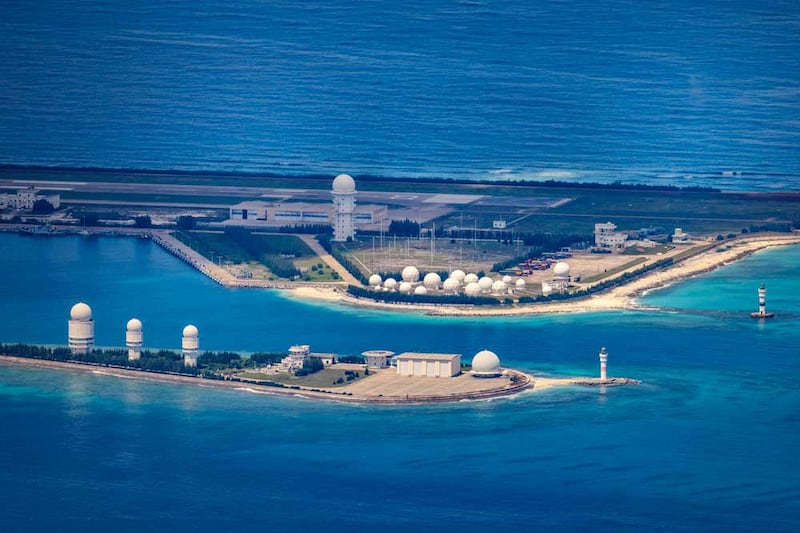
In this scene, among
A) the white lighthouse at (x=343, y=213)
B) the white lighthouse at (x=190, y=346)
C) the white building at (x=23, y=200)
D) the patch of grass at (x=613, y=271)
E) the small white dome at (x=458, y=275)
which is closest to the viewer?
the white lighthouse at (x=190, y=346)

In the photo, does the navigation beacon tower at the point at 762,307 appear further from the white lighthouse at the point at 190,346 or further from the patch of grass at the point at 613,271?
the white lighthouse at the point at 190,346

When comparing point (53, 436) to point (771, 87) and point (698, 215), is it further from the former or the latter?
point (771, 87)

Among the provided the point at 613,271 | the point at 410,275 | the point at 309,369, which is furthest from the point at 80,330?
the point at 613,271

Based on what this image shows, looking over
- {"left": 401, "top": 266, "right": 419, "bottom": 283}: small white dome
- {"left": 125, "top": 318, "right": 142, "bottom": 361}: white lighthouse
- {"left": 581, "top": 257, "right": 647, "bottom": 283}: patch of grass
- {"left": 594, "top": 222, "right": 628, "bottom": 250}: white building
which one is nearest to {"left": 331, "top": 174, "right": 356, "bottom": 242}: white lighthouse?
{"left": 594, "top": 222, "right": 628, "bottom": 250}: white building

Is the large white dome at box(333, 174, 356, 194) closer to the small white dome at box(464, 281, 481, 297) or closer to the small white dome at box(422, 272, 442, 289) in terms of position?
the small white dome at box(422, 272, 442, 289)

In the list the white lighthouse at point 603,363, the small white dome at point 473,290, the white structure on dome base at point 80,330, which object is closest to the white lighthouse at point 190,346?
the white structure on dome base at point 80,330

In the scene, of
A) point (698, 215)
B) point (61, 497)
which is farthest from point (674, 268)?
point (61, 497)
